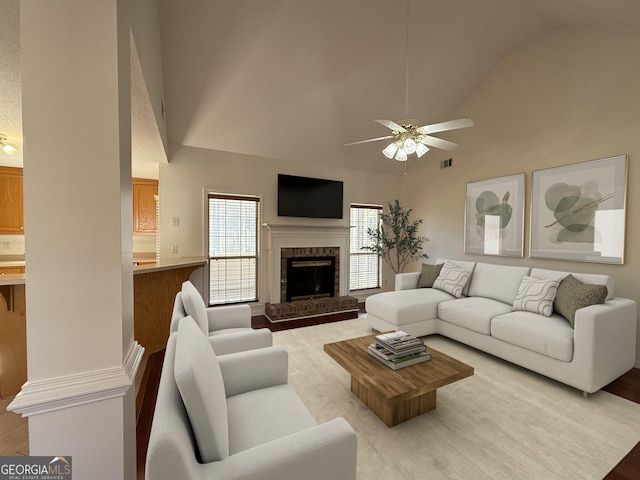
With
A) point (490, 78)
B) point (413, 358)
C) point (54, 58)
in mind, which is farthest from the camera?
point (490, 78)

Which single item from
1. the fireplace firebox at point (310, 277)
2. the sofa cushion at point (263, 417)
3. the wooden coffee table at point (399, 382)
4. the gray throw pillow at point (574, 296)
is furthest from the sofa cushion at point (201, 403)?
the fireplace firebox at point (310, 277)

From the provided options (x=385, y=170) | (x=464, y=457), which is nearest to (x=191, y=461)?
(x=464, y=457)

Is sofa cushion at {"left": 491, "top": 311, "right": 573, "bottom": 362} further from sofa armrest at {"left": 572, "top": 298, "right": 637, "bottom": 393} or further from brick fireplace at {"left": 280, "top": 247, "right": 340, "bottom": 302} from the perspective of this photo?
brick fireplace at {"left": 280, "top": 247, "right": 340, "bottom": 302}

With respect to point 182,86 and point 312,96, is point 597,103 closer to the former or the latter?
point 312,96

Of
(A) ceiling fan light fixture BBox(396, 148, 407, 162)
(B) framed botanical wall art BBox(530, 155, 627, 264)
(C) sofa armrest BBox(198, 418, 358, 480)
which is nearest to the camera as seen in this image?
(C) sofa armrest BBox(198, 418, 358, 480)

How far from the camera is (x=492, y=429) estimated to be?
1912 millimetres

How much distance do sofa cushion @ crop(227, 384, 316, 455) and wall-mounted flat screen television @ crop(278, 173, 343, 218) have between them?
3391 millimetres

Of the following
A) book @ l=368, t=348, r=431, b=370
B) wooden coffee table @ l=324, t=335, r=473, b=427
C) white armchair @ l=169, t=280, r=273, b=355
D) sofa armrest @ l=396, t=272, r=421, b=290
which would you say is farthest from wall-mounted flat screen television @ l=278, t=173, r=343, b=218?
book @ l=368, t=348, r=431, b=370

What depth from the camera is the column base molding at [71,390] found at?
95 cm

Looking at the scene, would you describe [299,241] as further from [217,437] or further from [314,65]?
[217,437]

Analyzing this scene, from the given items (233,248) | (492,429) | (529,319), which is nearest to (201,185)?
(233,248)

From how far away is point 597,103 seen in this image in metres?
Answer: 3.17

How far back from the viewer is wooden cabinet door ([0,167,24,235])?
4031 millimetres

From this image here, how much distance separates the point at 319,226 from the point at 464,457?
3.74 m
